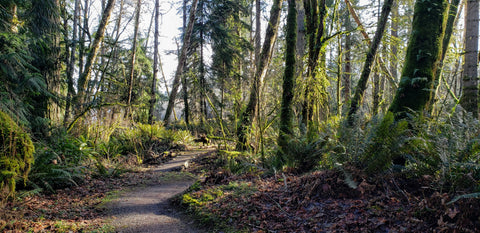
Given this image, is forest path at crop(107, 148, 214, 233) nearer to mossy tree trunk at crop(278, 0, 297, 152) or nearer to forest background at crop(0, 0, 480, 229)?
forest background at crop(0, 0, 480, 229)

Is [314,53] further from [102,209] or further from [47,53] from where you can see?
[47,53]

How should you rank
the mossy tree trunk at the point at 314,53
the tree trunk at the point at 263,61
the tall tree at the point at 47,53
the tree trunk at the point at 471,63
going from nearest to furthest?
the mossy tree trunk at the point at 314,53 → the tree trunk at the point at 471,63 → the tall tree at the point at 47,53 → the tree trunk at the point at 263,61

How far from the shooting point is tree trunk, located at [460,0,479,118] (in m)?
6.01

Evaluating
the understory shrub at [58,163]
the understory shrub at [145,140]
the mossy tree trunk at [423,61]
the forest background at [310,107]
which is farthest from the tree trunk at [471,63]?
the understory shrub at [145,140]

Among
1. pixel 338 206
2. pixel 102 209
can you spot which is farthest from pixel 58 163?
pixel 338 206

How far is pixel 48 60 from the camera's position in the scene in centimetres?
659

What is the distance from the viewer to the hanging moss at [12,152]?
146 inches

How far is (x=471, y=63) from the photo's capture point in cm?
629

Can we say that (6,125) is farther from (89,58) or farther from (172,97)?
(172,97)

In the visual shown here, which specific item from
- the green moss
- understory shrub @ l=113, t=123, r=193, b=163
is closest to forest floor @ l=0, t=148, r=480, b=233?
the green moss

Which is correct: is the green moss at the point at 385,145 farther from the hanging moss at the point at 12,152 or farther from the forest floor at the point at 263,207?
the hanging moss at the point at 12,152

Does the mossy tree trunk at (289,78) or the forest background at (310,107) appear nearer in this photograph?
the forest background at (310,107)

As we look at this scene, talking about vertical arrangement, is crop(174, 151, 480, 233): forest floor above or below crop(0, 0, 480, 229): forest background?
below

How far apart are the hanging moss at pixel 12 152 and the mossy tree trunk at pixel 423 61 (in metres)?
5.48
